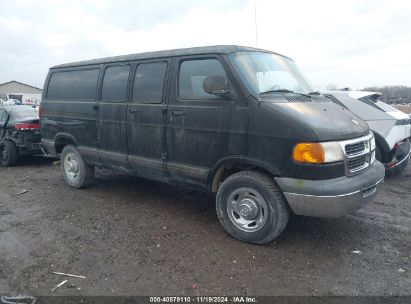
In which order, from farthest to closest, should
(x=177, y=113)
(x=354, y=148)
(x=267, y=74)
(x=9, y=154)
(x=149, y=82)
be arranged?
(x=9, y=154)
(x=149, y=82)
(x=177, y=113)
(x=267, y=74)
(x=354, y=148)

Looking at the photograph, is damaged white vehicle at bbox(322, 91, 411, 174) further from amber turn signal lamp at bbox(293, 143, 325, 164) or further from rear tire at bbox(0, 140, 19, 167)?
rear tire at bbox(0, 140, 19, 167)

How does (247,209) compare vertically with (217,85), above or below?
below

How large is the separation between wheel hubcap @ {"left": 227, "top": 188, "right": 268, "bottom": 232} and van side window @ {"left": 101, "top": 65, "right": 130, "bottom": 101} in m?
2.31

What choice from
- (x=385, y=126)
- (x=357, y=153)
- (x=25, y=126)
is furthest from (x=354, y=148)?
(x=25, y=126)

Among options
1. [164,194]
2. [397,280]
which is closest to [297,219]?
[397,280]

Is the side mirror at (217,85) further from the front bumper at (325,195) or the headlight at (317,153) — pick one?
the front bumper at (325,195)

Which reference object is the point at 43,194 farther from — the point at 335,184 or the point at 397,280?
the point at 397,280

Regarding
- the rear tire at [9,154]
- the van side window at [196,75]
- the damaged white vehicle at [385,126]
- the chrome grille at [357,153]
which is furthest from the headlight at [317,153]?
the rear tire at [9,154]

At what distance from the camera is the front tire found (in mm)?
3729

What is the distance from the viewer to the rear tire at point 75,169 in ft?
20.0

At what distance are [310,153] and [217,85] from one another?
1289mm

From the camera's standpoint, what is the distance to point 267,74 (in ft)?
14.0

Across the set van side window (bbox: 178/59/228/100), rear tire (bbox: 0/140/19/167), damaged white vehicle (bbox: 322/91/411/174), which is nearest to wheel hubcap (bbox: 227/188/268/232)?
van side window (bbox: 178/59/228/100)

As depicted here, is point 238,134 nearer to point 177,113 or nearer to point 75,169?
point 177,113
